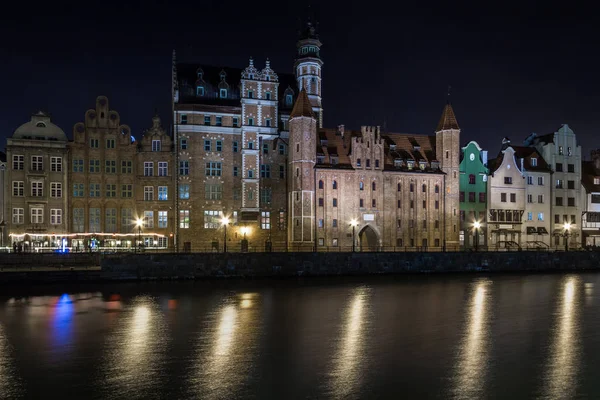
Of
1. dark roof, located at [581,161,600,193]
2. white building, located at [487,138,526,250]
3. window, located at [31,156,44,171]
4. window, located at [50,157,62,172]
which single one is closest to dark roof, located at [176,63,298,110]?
window, located at [50,157,62,172]

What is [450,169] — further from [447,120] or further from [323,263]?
[323,263]

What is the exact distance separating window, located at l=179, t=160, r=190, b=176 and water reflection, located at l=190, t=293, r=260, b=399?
1322 inches

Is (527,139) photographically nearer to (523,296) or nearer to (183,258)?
(523,296)

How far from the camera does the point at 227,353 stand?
28.5 metres

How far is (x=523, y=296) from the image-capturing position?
49.5 meters

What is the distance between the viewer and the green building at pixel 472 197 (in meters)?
81.6

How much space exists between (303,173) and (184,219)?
15960 mm

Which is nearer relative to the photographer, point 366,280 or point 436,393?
point 436,393

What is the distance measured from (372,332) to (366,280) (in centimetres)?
2705

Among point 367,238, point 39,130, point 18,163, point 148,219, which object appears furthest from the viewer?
point 367,238

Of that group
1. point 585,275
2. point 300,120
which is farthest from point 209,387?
point 585,275

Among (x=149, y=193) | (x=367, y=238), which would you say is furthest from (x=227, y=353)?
(x=367, y=238)

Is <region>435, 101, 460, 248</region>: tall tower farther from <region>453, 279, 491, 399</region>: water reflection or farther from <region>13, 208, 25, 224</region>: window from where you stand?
<region>13, 208, 25, 224</region>: window

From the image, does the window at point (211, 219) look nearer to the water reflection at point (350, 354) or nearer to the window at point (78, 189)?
the window at point (78, 189)
